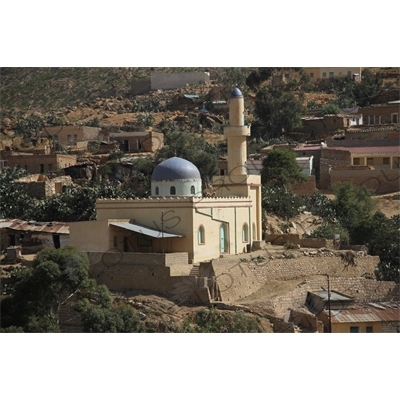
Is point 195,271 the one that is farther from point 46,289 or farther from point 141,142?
point 141,142

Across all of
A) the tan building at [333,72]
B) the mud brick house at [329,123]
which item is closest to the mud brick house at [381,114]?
the mud brick house at [329,123]

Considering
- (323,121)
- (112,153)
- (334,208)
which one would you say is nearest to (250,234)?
(334,208)

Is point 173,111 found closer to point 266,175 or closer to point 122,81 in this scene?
point 122,81

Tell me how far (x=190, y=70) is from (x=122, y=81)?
4293 mm

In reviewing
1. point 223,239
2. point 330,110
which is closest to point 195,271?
point 223,239

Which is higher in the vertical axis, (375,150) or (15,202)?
(375,150)

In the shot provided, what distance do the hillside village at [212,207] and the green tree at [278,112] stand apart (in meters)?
0.09

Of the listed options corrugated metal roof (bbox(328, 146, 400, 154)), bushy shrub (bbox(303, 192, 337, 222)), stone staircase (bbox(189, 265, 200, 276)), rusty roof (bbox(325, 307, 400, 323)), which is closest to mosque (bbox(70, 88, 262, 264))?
stone staircase (bbox(189, 265, 200, 276))

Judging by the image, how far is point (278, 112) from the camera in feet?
198

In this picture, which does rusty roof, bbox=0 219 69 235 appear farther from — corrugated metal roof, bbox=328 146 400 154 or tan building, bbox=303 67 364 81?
tan building, bbox=303 67 364 81

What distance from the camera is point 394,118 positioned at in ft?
196

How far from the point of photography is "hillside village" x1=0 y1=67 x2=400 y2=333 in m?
33.9

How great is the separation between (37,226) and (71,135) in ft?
59.5

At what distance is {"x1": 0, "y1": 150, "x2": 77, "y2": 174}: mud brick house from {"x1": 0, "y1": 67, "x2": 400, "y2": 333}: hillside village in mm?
54
